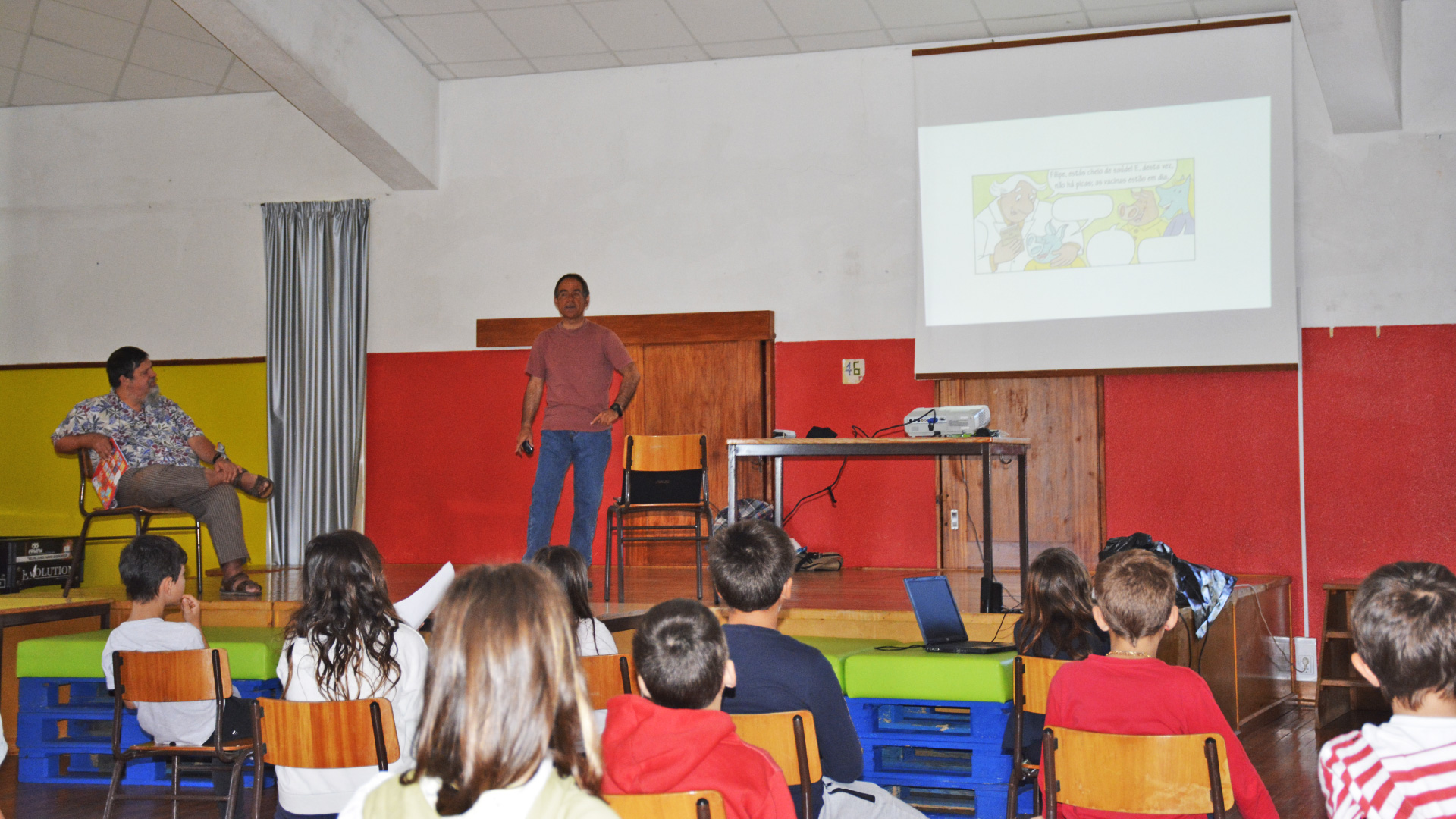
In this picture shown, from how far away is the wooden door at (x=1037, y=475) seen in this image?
6461 mm

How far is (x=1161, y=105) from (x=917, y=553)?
2.85 m

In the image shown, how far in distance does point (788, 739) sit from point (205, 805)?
2.66m

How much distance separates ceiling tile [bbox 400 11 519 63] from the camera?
668 centimetres

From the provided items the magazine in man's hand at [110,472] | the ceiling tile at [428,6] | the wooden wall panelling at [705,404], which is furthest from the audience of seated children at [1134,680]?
the ceiling tile at [428,6]

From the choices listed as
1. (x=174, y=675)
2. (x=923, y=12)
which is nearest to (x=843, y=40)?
(x=923, y=12)

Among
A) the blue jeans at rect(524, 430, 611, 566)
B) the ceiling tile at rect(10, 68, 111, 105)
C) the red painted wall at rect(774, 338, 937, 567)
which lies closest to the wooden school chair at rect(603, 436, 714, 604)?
the blue jeans at rect(524, 430, 611, 566)

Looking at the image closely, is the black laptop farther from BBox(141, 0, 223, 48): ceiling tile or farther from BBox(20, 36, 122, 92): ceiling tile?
BBox(20, 36, 122, 92): ceiling tile

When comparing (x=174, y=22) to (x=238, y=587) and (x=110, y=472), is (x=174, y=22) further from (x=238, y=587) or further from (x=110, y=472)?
(x=238, y=587)

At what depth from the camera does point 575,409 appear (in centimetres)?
525

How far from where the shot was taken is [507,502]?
24.0 ft

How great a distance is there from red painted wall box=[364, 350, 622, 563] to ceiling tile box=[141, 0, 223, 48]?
2.17 m

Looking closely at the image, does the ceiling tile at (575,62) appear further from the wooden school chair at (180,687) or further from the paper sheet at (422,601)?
the wooden school chair at (180,687)

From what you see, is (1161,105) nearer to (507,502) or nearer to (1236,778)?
(507,502)

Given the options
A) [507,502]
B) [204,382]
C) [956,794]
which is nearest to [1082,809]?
→ [956,794]
